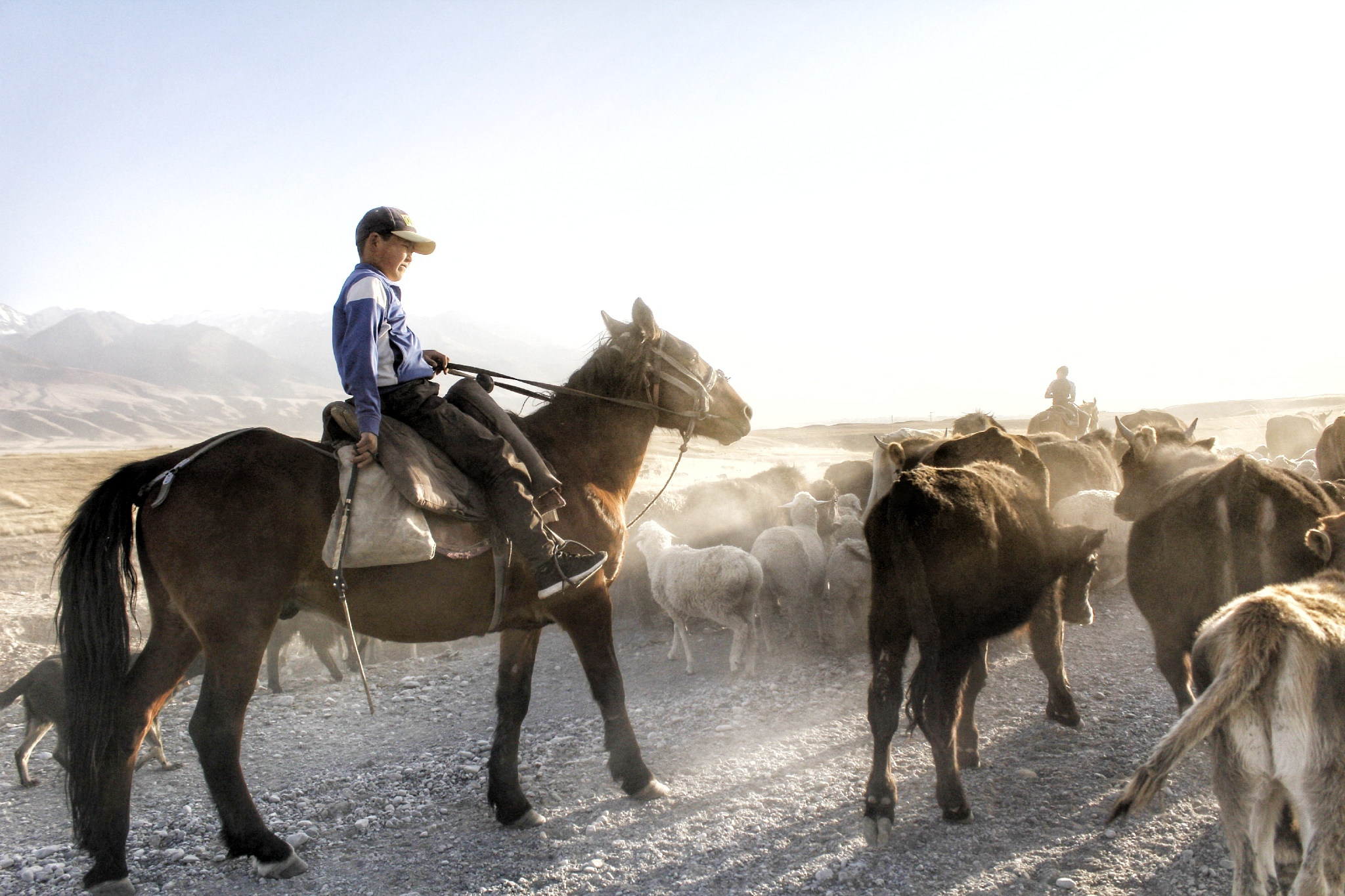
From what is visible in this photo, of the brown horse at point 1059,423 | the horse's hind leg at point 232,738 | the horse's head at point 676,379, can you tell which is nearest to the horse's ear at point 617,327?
the horse's head at point 676,379

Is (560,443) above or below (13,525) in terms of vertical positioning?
above

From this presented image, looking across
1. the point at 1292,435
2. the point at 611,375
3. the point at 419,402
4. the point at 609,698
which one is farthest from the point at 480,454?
the point at 1292,435

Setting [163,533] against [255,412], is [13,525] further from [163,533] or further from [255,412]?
[255,412]

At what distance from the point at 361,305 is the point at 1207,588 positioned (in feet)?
17.5

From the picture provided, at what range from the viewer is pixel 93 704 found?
3.80 meters

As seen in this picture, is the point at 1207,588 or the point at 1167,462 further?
the point at 1167,462

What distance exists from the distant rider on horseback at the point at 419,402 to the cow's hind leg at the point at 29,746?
4.18 metres

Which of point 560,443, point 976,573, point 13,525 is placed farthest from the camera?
point 13,525

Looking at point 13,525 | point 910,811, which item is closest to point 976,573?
point 910,811

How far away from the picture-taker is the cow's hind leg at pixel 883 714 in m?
4.07

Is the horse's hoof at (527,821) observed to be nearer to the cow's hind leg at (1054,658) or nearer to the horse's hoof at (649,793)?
the horse's hoof at (649,793)

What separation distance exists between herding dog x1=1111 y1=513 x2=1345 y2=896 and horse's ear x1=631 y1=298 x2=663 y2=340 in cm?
349

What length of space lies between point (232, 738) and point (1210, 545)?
579 cm

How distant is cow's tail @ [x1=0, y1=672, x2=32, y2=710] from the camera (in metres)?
5.66
